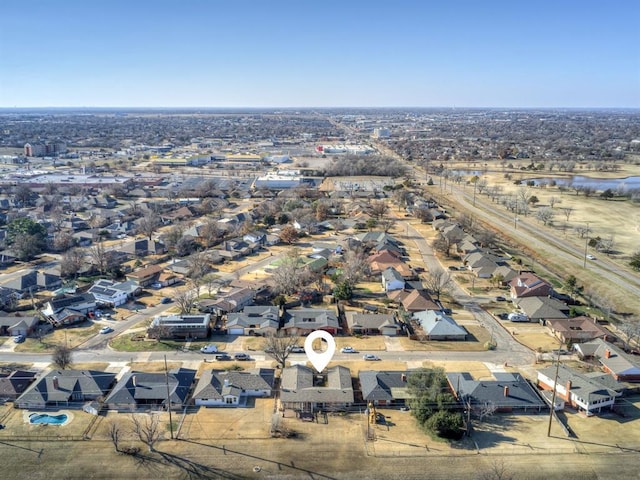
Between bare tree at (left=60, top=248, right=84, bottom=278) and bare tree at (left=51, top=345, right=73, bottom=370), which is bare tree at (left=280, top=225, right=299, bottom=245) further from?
bare tree at (left=51, top=345, right=73, bottom=370)

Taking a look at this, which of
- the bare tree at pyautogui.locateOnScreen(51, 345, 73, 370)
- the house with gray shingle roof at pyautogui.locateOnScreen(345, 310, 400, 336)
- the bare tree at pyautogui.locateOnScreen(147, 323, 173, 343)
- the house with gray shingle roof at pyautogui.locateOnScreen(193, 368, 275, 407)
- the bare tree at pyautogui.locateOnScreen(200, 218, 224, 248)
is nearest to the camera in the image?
the house with gray shingle roof at pyautogui.locateOnScreen(193, 368, 275, 407)

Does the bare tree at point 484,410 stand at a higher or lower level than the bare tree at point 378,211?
lower

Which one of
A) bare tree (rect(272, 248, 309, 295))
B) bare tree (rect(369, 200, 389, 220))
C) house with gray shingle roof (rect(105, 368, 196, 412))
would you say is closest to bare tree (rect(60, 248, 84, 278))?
bare tree (rect(272, 248, 309, 295))

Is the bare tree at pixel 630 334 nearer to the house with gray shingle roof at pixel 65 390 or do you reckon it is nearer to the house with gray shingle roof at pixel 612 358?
the house with gray shingle roof at pixel 612 358

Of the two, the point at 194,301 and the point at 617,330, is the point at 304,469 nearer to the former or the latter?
the point at 194,301

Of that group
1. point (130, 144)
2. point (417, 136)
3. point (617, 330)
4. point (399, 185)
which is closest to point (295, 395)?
point (617, 330)

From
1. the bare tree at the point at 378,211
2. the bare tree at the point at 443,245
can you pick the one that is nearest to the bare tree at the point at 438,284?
the bare tree at the point at 443,245

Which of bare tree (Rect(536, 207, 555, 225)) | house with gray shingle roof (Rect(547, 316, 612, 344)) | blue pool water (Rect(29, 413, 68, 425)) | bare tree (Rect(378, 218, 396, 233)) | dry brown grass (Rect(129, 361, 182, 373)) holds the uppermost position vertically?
bare tree (Rect(536, 207, 555, 225))

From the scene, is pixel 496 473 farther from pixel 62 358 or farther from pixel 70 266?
pixel 70 266
